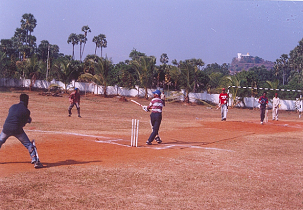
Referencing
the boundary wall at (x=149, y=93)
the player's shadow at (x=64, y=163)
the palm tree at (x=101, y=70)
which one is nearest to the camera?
the player's shadow at (x=64, y=163)

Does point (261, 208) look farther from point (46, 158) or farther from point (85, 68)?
point (85, 68)

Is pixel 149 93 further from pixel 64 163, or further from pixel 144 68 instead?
pixel 64 163

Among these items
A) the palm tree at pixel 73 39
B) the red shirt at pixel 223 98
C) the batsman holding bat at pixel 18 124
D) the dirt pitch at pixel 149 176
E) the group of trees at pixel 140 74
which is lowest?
the dirt pitch at pixel 149 176

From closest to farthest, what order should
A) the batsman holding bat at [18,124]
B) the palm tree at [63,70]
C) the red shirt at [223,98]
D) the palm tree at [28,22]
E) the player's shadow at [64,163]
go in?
the batsman holding bat at [18,124], the player's shadow at [64,163], the red shirt at [223,98], the palm tree at [63,70], the palm tree at [28,22]

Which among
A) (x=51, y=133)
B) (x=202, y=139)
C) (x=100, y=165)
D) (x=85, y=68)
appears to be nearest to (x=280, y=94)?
(x=85, y=68)

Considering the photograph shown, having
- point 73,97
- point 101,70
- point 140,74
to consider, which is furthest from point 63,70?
point 73,97

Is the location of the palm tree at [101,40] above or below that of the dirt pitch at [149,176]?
above

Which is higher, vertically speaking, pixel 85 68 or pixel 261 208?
pixel 85 68

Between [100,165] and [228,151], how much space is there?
4844 millimetres

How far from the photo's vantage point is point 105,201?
19.0ft

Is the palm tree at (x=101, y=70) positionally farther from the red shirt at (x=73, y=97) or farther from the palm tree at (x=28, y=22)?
the palm tree at (x=28, y=22)

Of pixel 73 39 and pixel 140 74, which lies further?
pixel 73 39

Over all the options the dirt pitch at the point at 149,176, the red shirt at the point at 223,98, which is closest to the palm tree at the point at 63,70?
the red shirt at the point at 223,98

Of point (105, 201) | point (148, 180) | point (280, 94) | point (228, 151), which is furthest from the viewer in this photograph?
point (280, 94)
